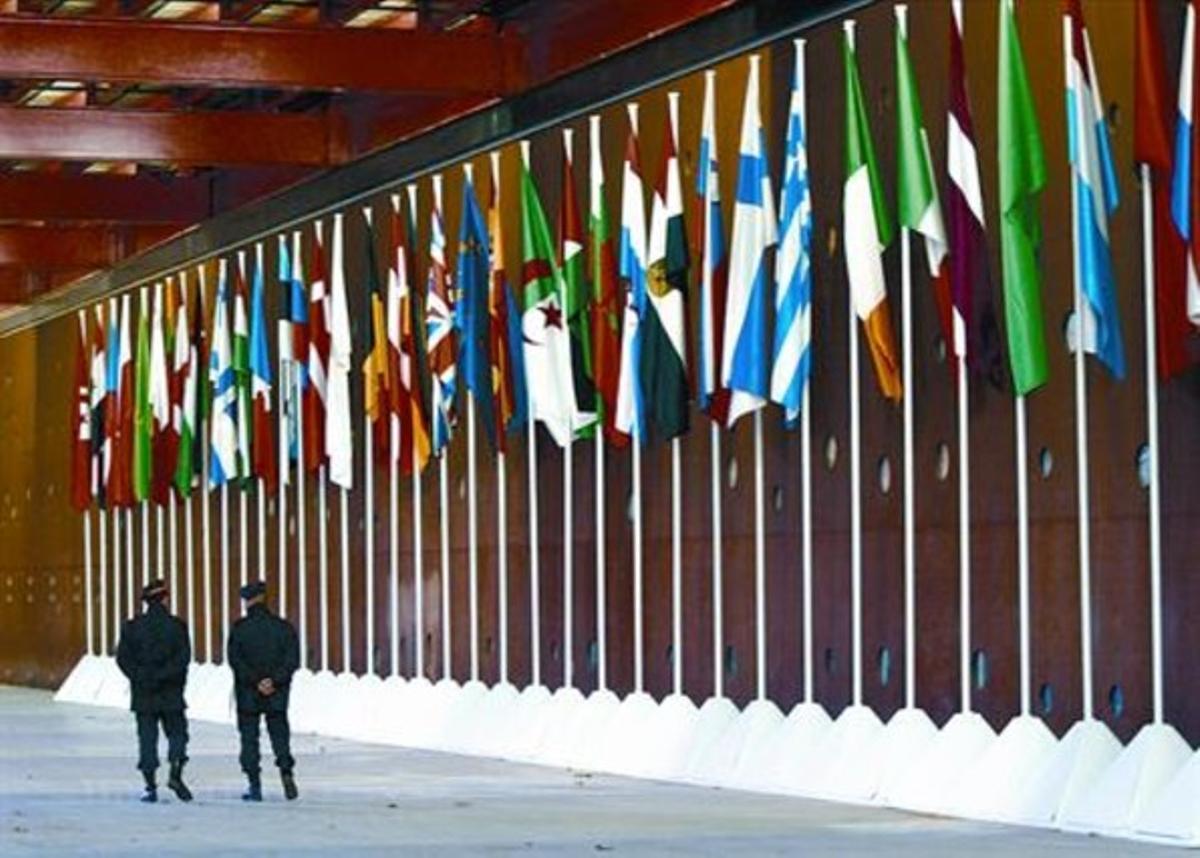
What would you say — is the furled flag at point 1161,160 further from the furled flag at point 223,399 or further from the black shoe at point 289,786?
the furled flag at point 223,399

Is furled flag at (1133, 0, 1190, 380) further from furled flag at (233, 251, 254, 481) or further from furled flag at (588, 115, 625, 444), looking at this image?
furled flag at (233, 251, 254, 481)

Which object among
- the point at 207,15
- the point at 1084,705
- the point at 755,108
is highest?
the point at 207,15

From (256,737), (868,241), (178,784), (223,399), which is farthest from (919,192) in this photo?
(223,399)

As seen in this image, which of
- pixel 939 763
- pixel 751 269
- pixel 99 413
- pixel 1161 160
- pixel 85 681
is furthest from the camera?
pixel 85 681

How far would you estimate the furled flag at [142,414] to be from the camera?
43.4 meters

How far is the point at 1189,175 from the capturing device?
19531 millimetres

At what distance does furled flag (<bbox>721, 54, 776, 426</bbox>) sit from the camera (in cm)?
2541

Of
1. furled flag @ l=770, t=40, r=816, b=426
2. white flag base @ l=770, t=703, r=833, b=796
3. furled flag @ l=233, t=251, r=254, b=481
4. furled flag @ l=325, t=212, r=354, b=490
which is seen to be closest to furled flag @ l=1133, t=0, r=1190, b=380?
furled flag @ l=770, t=40, r=816, b=426

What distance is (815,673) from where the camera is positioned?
25.6 m

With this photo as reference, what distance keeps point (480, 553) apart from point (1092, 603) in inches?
496

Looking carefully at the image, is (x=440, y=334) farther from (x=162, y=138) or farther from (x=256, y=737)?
(x=256, y=737)

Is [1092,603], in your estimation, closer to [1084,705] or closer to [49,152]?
[1084,705]

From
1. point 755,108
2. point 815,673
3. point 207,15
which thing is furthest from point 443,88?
point 815,673

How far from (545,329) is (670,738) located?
4.41m
